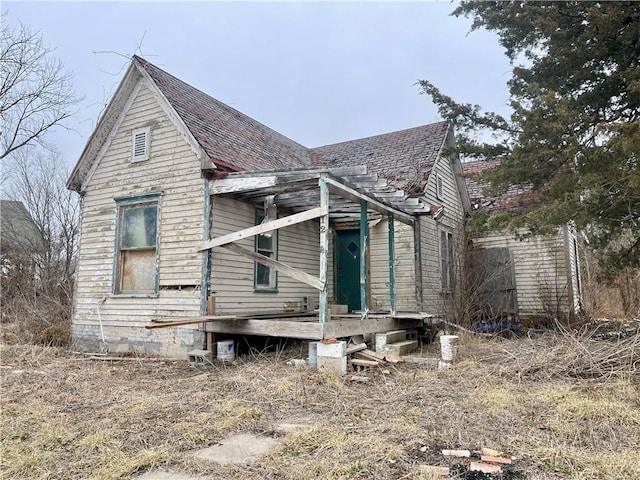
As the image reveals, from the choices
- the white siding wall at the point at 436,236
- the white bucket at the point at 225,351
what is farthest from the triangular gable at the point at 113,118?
the white siding wall at the point at 436,236

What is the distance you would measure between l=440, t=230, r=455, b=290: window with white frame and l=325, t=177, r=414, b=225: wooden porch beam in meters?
3.00

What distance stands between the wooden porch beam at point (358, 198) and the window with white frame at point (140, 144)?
4.40 metres

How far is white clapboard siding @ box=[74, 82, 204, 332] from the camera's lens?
8570mm

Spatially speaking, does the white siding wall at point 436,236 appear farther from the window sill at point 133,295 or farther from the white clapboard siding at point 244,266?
the window sill at point 133,295

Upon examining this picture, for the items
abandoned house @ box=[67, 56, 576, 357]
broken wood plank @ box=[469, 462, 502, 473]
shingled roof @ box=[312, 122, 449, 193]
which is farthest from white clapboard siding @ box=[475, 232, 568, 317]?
broken wood plank @ box=[469, 462, 502, 473]

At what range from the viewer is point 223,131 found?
33.4 feet

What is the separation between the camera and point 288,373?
6469 mm

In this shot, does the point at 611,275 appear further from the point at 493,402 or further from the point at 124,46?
the point at 124,46

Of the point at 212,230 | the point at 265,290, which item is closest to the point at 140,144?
the point at 212,230

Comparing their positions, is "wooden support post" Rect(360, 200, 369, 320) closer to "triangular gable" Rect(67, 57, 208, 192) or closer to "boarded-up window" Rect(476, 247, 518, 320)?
"triangular gable" Rect(67, 57, 208, 192)

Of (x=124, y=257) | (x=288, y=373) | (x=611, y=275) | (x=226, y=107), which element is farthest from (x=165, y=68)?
(x=611, y=275)

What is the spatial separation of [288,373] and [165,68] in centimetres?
844

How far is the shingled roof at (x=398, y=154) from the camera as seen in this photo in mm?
11938

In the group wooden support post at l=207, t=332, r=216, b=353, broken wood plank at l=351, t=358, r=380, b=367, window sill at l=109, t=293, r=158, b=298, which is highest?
window sill at l=109, t=293, r=158, b=298
